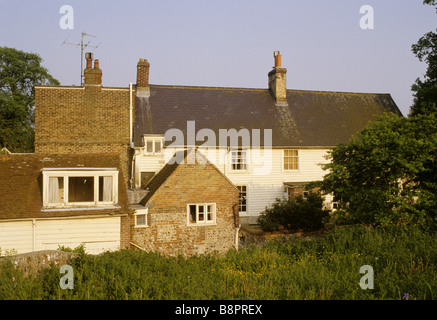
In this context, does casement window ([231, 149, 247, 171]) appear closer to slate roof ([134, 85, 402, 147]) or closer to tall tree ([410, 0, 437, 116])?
slate roof ([134, 85, 402, 147])

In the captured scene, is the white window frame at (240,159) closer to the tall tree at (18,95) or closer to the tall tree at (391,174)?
the tall tree at (391,174)

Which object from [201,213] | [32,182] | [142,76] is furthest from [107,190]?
[142,76]

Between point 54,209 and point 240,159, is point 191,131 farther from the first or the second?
point 54,209

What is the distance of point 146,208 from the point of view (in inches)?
652

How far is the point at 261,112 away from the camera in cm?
2730

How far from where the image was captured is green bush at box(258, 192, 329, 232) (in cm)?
2059

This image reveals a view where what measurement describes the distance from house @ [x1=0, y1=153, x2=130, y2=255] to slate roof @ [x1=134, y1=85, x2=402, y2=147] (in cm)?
749

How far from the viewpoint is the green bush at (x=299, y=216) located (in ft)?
67.6

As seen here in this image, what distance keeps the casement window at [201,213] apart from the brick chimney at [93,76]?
39.3 feet

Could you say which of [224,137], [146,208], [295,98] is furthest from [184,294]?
[295,98]

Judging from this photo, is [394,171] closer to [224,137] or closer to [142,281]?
[142,281]

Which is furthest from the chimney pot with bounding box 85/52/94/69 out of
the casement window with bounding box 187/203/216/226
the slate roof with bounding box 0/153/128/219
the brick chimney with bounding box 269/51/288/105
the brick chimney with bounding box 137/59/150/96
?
the brick chimney with bounding box 269/51/288/105
